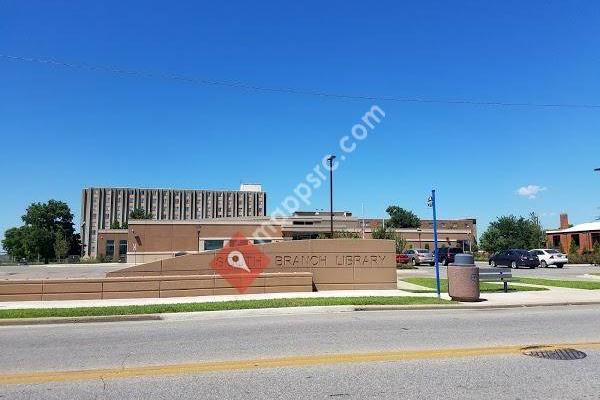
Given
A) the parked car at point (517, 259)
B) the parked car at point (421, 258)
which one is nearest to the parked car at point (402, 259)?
the parked car at point (421, 258)

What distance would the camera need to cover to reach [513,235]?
60.0m

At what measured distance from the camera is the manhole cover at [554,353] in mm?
7484

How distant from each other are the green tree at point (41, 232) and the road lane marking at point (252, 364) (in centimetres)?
10027

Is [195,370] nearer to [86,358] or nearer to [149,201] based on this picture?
[86,358]

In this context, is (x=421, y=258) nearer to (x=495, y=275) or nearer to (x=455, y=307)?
(x=495, y=275)

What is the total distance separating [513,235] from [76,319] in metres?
56.9

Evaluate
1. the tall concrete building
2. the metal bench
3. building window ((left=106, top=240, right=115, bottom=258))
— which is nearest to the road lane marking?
the metal bench

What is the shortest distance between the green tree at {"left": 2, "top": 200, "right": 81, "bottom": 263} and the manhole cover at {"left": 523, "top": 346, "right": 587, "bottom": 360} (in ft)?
335

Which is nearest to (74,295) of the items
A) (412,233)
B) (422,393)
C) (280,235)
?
(422,393)

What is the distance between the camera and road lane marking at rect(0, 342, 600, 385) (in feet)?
21.4

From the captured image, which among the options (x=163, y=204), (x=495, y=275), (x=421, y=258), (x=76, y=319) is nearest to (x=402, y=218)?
(x=421, y=258)

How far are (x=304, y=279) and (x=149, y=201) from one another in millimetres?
154409

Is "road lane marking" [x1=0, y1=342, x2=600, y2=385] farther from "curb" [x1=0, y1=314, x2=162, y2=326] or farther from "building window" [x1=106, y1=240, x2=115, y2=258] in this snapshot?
"building window" [x1=106, y1=240, x2=115, y2=258]

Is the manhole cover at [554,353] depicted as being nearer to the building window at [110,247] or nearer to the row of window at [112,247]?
the row of window at [112,247]
